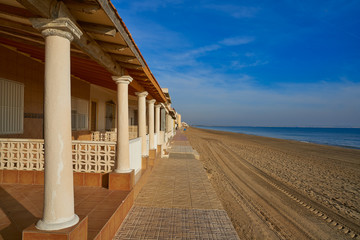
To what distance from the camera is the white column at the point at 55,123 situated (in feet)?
6.46

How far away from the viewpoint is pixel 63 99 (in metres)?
2.01

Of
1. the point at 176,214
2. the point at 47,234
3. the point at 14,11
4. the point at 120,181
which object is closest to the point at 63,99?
the point at 14,11

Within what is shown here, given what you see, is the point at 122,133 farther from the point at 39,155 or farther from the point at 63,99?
the point at 63,99

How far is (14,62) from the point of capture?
15.8 ft

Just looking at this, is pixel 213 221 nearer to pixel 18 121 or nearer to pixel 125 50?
pixel 125 50

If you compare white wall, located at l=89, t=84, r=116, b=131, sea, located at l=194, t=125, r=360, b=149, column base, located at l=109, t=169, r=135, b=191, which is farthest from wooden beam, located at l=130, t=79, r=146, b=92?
sea, located at l=194, t=125, r=360, b=149

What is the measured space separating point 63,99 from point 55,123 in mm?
243

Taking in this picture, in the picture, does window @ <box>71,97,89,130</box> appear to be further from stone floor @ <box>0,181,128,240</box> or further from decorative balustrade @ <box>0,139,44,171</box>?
stone floor @ <box>0,181,128,240</box>

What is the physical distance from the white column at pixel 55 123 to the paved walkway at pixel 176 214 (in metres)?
1.29

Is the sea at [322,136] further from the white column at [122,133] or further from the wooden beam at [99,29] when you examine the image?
the wooden beam at [99,29]

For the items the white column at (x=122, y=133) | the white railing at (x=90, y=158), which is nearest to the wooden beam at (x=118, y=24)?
the white column at (x=122, y=133)

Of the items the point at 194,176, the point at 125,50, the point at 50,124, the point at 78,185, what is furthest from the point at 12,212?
Answer: the point at 194,176

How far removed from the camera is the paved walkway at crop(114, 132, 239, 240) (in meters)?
3.10

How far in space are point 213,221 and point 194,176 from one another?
9.54 feet
